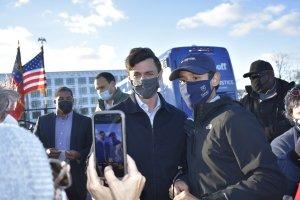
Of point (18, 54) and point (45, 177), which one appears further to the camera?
point (18, 54)

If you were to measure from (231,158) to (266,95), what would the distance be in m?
4.35

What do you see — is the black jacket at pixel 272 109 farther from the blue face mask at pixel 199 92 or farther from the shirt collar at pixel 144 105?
the blue face mask at pixel 199 92

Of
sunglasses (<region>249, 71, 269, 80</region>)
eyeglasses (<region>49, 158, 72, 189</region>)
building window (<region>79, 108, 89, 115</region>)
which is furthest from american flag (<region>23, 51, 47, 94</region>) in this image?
building window (<region>79, 108, 89, 115</region>)

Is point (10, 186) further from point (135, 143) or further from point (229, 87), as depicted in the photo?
point (229, 87)

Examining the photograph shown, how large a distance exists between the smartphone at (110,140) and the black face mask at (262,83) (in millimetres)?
4784

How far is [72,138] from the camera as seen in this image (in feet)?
20.6

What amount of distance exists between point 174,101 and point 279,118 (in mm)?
6641

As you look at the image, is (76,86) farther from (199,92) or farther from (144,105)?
(199,92)

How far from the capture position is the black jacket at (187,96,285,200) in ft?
8.34

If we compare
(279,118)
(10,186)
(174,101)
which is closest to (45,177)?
(10,186)

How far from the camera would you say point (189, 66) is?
3.19m

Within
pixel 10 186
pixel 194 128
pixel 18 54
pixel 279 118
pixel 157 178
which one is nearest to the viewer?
pixel 10 186

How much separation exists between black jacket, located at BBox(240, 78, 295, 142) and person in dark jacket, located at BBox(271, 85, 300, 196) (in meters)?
2.41

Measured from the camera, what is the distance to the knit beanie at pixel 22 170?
45.0 inches
